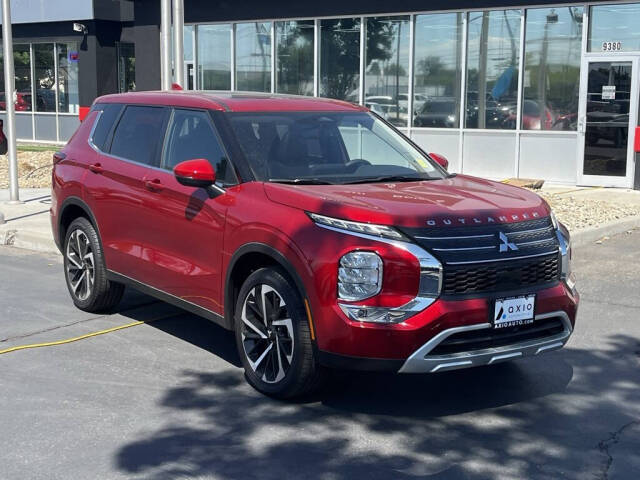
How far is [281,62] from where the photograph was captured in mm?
19922

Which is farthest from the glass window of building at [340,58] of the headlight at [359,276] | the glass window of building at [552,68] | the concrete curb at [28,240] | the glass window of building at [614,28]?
the headlight at [359,276]

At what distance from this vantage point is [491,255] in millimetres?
5031

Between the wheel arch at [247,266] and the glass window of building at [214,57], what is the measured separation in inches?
612

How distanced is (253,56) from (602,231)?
11.3 m

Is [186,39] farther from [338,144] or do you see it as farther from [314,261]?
[314,261]

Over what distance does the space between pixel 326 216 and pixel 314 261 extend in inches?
11.0

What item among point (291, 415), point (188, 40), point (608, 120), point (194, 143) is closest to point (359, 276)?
point (291, 415)

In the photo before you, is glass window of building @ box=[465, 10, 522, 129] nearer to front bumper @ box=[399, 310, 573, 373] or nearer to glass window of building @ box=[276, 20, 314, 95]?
glass window of building @ box=[276, 20, 314, 95]

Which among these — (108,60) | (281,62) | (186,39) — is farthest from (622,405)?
(108,60)

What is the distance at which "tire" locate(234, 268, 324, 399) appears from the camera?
5.15 metres

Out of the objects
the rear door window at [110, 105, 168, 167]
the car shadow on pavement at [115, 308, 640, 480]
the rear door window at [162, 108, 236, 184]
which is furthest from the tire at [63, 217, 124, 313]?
the car shadow on pavement at [115, 308, 640, 480]

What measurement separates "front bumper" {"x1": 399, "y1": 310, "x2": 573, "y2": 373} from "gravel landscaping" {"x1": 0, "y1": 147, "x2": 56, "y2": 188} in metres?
13.0

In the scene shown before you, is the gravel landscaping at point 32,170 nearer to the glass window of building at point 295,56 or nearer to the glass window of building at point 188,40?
the glass window of building at point 188,40

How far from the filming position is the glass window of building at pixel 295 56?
63.8 feet
